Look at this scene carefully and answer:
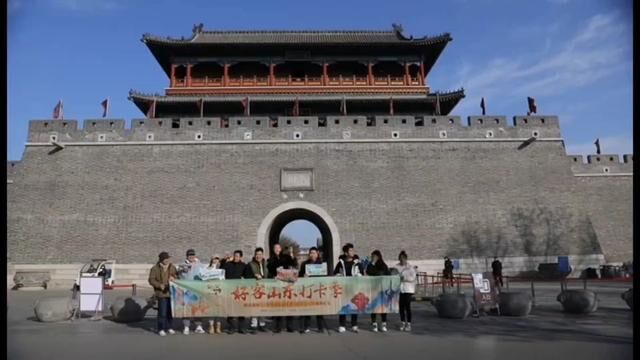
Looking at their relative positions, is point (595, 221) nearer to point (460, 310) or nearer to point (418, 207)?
point (418, 207)

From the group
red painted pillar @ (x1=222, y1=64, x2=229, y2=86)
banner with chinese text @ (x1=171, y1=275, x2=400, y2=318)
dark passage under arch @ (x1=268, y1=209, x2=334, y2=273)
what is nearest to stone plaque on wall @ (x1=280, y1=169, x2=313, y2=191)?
dark passage under arch @ (x1=268, y1=209, x2=334, y2=273)

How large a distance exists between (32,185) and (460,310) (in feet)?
45.6

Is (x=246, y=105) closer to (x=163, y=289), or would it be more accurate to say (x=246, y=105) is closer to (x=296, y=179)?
(x=296, y=179)

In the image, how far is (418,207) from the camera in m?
15.8

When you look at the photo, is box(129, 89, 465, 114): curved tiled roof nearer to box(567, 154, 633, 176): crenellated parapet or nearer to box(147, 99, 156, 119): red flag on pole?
box(147, 99, 156, 119): red flag on pole

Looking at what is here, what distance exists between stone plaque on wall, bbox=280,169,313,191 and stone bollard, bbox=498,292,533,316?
8919 mm

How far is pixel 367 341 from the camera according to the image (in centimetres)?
536

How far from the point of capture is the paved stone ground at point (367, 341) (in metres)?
4.61

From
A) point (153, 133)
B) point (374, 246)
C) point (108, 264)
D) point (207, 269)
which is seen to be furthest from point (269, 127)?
point (207, 269)

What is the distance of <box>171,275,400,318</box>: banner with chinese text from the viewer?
6.27 m

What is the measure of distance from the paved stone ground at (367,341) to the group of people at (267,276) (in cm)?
21

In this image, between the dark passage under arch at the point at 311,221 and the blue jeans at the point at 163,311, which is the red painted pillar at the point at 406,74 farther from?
the blue jeans at the point at 163,311

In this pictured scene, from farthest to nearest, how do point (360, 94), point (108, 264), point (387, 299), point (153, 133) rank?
point (360, 94)
point (153, 133)
point (108, 264)
point (387, 299)

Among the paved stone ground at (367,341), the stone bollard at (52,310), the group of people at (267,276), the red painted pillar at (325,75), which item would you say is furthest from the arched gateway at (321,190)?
the group of people at (267,276)
